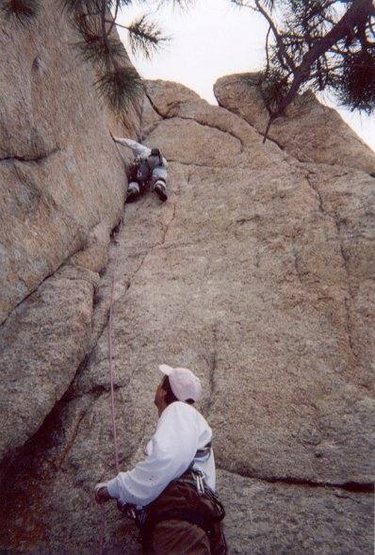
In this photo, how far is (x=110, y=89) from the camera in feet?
13.1

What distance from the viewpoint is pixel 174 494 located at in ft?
7.07

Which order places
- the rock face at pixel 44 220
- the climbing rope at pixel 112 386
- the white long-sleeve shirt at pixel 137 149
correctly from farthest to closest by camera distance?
1. the white long-sleeve shirt at pixel 137 149
2. the rock face at pixel 44 220
3. the climbing rope at pixel 112 386

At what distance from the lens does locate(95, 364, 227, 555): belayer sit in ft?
6.88

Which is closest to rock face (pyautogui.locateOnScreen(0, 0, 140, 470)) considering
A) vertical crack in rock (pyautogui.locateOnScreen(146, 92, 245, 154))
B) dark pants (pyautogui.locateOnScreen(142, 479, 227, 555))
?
dark pants (pyautogui.locateOnScreen(142, 479, 227, 555))

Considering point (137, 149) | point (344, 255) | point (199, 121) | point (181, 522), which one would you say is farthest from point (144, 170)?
point (181, 522)

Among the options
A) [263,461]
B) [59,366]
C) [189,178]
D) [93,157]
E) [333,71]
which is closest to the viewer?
[263,461]

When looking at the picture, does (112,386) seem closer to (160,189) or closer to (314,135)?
(160,189)

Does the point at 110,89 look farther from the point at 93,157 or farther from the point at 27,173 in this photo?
the point at 93,157

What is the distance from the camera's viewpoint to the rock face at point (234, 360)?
2.79m

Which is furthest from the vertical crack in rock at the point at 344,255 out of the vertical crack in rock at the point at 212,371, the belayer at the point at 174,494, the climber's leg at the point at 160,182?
the belayer at the point at 174,494

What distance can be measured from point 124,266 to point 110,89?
70.9 inches

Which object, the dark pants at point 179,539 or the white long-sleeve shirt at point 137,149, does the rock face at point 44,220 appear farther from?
the dark pants at point 179,539

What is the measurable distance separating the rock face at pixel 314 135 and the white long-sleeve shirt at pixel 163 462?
4497 millimetres

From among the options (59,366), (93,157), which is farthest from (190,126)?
(59,366)
